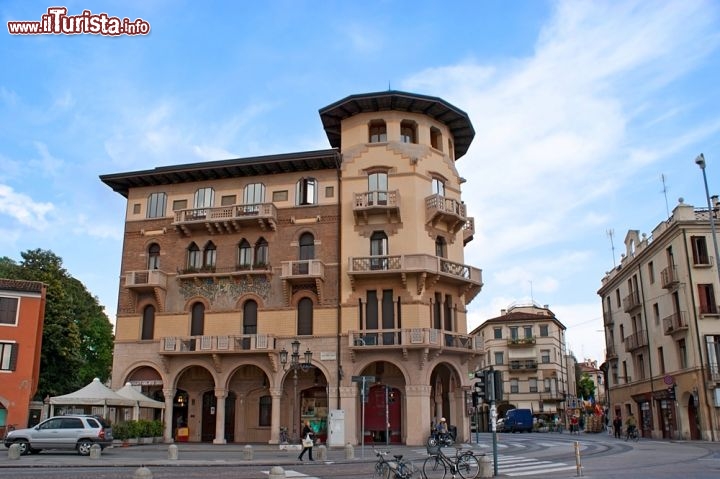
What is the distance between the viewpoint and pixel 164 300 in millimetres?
38188

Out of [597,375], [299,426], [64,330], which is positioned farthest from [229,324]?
[597,375]

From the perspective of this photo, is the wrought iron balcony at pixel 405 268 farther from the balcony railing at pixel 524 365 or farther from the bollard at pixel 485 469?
the balcony railing at pixel 524 365

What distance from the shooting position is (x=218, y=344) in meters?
35.5

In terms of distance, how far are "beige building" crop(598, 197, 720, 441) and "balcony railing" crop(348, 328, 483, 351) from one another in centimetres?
1466

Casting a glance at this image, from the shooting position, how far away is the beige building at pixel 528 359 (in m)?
77.6

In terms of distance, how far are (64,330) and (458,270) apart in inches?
1167

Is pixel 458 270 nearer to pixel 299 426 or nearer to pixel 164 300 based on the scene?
pixel 299 426

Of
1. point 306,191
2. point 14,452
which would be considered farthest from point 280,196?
point 14,452

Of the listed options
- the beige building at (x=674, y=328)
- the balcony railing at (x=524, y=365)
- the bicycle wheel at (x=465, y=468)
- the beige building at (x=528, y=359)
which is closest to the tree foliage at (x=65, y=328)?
the bicycle wheel at (x=465, y=468)

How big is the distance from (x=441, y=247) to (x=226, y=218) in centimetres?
1253

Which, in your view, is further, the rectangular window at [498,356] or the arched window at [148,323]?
the rectangular window at [498,356]

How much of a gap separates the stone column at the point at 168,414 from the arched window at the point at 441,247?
55.9 ft

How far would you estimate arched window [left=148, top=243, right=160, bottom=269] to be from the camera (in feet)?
129

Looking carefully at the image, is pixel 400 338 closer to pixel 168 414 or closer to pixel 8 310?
pixel 168 414
